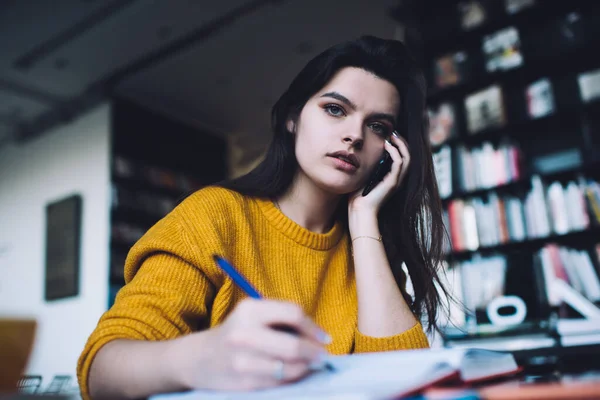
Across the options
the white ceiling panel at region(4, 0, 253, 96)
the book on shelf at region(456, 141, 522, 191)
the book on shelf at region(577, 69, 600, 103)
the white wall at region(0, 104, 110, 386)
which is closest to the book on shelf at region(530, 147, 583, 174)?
the book on shelf at region(456, 141, 522, 191)

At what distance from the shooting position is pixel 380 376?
0.38 metres

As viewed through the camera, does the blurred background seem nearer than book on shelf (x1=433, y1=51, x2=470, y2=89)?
Yes

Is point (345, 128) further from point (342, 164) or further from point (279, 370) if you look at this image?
point (279, 370)

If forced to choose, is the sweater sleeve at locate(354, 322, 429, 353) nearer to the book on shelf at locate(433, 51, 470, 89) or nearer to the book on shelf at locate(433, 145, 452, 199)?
the book on shelf at locate(433, 145, 452, 199)

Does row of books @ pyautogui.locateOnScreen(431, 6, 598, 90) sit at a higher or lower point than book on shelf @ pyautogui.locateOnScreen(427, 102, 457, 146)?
higher

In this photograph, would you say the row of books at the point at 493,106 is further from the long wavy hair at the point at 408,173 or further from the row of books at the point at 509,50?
the long wavy hair at the point at 408,173

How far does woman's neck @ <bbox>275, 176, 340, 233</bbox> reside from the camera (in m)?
1.04

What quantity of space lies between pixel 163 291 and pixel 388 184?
0.59 m

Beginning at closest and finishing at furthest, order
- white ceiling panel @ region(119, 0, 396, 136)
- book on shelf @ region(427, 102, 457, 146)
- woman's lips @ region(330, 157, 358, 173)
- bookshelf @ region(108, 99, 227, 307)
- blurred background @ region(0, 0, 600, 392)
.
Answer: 1. woman's lips @ region(330, 157, 358, 173)
2. blurred background @ region(0, 0, 600, 392)
3. book on shelf @ region(427, 102, 457, 146)
4. white ceiling panel @ region(119, 0, 396, 136)
5. bookshelf @ region(108, 99, 227, 307)

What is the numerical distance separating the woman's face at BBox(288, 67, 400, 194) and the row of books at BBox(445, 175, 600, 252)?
1.56 metres

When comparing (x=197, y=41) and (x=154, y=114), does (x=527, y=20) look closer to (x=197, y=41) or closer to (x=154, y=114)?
(x=197, y=41)

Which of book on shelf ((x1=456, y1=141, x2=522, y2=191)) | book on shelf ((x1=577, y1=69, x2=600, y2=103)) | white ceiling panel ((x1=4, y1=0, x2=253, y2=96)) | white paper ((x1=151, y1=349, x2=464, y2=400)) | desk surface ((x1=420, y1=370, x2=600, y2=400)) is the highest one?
white ceiling panel ((x1=4, y1=0, x2=253, y2=96))

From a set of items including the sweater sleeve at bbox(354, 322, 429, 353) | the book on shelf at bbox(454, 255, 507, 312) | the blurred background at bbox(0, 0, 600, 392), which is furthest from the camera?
the book on shelf at bbox(454, 255, 507, 312)

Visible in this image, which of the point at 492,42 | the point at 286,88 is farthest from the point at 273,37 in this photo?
the point at 286,88
